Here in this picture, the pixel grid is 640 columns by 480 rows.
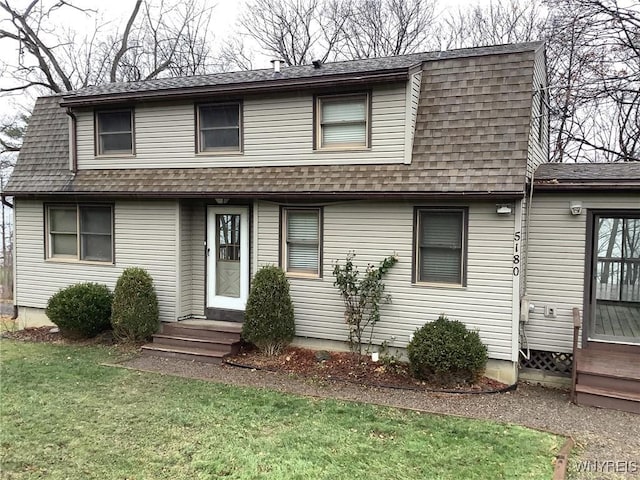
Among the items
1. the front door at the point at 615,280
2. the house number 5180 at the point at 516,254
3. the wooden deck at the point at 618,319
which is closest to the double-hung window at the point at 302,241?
the house number 5180 at the point at 516,254

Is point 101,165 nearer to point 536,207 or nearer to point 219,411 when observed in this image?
point 219,411

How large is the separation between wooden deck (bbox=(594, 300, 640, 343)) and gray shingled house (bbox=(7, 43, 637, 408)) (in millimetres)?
513

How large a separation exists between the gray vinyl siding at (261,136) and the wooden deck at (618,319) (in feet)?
12.6

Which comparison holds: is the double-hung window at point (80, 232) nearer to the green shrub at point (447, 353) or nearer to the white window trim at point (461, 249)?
the white window trim at point (461, 249)

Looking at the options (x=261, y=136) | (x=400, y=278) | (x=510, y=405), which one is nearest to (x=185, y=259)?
(x=261, y=136)

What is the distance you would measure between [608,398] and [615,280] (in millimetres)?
2131

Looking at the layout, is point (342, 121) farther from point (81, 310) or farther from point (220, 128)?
point (81, 310)

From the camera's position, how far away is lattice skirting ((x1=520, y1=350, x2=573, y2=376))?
7504mm

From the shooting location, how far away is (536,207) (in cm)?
763

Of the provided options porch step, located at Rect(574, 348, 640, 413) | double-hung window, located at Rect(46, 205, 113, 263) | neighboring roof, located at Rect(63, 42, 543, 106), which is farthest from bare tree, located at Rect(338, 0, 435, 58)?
porch step, located at Rect(574, 348, 640, 413)

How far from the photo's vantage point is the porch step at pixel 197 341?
27.0 ft

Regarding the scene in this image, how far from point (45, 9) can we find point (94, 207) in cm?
1540

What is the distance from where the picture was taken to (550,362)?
24.8 feet

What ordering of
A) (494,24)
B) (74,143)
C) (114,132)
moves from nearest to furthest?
(114,132), (74,143), (494,24)
